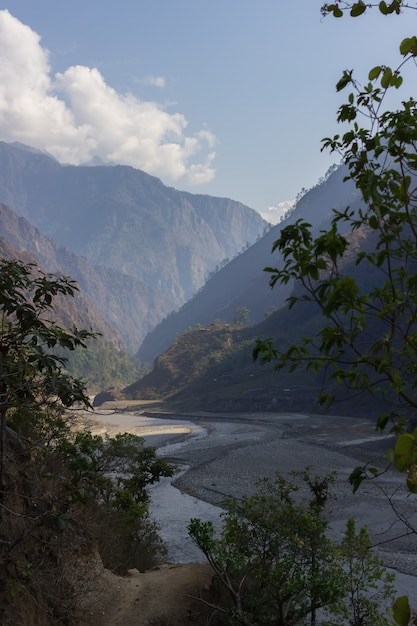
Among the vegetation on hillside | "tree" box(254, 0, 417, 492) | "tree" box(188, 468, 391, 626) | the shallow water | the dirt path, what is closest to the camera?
"tree" box(254, 0, 417, 492)

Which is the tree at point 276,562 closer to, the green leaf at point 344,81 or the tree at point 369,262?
the tree at point 369,262

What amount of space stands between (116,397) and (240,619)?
445ft

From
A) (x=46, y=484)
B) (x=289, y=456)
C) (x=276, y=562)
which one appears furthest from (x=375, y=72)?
(x=289, y=456)

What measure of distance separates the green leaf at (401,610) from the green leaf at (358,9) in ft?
14.1

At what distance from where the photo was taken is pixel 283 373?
11075 centimetres

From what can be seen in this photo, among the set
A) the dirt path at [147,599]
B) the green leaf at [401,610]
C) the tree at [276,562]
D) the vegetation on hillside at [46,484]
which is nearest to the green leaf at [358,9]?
the vegetation on hillside at [46,484]

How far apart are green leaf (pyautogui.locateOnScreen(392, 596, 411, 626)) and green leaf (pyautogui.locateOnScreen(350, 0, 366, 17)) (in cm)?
430

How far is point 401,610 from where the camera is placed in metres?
1.92

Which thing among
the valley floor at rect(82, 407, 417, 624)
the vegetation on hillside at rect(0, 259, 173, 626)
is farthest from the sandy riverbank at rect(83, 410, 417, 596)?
the vegetation on hillside at rect(0, 259, 173, 626)

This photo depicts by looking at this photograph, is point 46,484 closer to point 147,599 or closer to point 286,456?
point 147,599

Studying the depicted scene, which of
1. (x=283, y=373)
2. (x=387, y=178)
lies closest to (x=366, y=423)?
(x=283, y=373)

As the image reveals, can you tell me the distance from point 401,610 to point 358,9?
4.35 metres

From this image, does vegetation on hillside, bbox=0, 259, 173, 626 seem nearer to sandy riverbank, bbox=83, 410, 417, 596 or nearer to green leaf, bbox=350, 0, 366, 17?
green leaf, bbox=350, 0, 366, 17

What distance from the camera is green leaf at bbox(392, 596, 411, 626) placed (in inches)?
75.4
